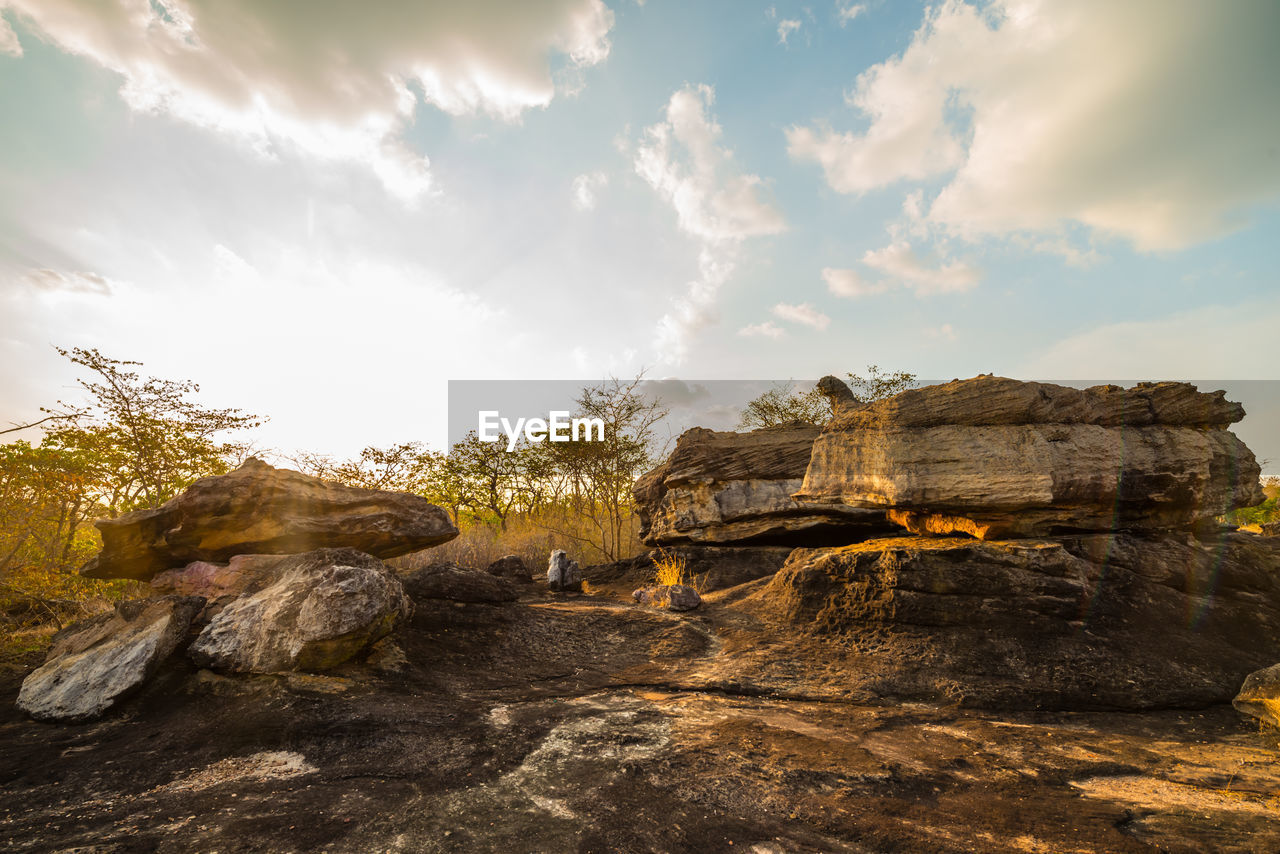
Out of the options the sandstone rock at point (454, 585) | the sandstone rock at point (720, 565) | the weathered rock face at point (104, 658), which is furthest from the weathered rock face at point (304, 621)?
the sandstone rock at point (720, 565)

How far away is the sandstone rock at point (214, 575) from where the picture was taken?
764 centimetres

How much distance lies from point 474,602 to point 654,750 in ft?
16.0

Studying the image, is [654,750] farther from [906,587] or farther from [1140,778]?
[906,587]

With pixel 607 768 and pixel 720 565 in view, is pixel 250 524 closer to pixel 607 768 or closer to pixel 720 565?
pixel 607 768

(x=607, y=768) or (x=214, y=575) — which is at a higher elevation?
(x=214, y=575)

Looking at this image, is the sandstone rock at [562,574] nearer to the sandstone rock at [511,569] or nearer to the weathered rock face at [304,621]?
the sandstone rock at [511,569]

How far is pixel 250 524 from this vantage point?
7996 mm

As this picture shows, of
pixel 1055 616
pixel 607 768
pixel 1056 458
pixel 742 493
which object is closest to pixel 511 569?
pixel 742 493

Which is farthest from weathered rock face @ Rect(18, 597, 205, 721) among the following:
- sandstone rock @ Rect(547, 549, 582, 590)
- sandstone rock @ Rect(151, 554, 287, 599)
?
sandstone rock @ Rect(547, 549, 582, 590)

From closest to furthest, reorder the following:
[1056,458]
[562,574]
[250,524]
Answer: [1056,458], [250,524], [562,574]

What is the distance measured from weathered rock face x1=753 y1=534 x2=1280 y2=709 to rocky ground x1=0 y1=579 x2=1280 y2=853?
13.3 inches

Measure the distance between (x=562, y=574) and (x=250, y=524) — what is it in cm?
637

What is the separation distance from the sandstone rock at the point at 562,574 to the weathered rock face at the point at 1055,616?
5.86m

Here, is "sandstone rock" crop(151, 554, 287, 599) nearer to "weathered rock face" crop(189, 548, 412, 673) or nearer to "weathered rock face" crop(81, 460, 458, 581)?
"weathered rock face" crop(81, 460, 458, 581)
